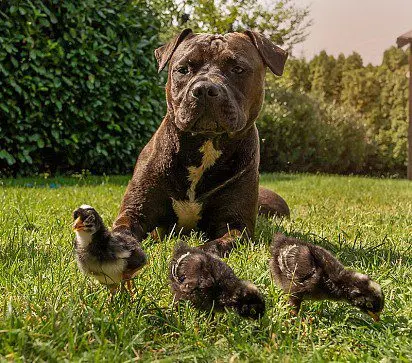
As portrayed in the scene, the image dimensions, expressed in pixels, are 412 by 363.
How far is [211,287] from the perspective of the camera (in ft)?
6.68

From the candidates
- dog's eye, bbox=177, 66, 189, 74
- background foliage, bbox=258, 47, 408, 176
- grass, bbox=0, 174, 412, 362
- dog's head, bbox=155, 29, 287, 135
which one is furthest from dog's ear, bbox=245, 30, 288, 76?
background foliage, bbox=258, 47, 408, 176

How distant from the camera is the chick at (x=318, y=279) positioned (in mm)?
2053

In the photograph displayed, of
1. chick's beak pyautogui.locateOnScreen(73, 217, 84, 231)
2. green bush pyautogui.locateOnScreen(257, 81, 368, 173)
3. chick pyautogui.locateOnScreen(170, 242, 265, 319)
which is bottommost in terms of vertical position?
green bush pyautogui.locateOnScreen(257, 81, 368, 173)

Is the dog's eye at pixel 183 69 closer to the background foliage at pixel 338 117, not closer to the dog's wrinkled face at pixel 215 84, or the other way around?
the dog's wrinkled face at pixel 215 84

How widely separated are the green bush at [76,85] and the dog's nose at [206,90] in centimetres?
507

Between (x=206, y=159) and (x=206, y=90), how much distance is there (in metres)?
0.56

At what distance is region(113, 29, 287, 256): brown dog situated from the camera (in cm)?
356

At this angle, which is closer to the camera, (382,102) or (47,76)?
(47,76)

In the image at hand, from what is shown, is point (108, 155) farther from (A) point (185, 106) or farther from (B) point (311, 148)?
(B) point (311, 148)

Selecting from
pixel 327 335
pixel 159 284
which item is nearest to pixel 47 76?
pixel 159 284

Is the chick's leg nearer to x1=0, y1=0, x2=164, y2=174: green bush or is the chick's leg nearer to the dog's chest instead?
the dog's chest

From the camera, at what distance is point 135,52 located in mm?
8953

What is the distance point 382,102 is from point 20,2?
13773 mm

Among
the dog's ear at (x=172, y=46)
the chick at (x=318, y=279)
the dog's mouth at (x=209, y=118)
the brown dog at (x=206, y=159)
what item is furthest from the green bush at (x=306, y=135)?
the chick at (x=318, y=279)
